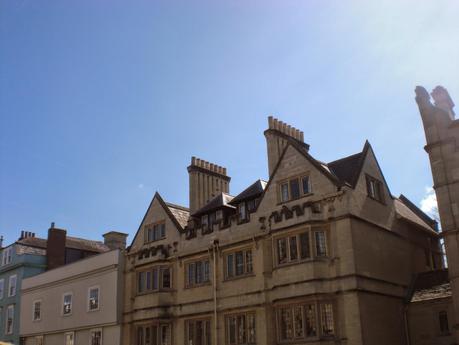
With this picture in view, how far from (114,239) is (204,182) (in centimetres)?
1832

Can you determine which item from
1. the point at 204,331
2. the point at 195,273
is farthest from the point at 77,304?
the point at 204,331

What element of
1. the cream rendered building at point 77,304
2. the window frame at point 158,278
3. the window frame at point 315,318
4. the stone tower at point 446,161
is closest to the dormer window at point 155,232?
the window frame at point 158,278

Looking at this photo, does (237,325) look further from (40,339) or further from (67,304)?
(40,339)

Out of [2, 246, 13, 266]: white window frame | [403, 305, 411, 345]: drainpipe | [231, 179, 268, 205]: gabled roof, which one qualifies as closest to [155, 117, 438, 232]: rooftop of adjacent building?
[231, 179, 268, 205]: gabled roof

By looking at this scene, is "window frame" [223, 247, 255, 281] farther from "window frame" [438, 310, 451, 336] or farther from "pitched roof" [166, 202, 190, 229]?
"window frame" [438, 310, 451, 336]

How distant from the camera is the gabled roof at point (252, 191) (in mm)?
35541

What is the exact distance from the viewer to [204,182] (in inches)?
1652

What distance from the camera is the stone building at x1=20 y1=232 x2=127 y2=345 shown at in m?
40.8

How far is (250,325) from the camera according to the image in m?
32.3

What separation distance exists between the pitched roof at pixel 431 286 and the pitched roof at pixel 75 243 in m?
33.4

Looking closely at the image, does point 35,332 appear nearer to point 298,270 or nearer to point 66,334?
point 66,334

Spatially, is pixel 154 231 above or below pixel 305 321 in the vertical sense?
above

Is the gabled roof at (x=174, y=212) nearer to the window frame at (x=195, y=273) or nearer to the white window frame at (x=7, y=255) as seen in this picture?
the window frame at (x=195, y=273)

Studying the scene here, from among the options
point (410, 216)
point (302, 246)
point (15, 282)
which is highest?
point (410, 216)
